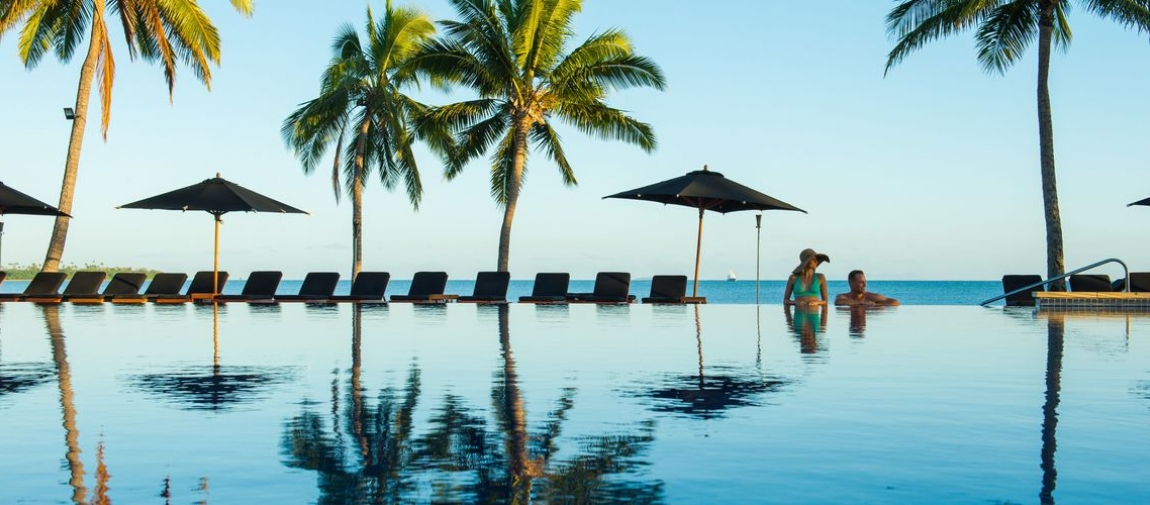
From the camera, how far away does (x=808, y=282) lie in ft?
48.9

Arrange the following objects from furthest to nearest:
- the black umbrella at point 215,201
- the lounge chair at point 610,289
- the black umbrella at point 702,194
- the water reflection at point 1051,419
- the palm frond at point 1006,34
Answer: the palm frond at point 1006,34, the lounge chair at point 610,289, the black umbrella at point 215,201, the black umbrella at point 702,194, the water reflection at point 1051,419

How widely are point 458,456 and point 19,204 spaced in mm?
18439

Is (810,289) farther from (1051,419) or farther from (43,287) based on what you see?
(43,287)

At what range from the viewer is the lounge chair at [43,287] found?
20.0 meters

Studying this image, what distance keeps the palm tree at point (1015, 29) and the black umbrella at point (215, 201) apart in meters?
13.3

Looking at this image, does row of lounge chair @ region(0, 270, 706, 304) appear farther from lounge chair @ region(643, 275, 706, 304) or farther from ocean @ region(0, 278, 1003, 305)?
ocean @ region(0, 278, 1003, 305)

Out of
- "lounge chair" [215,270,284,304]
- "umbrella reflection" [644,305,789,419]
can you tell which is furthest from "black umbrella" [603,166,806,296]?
"umbrella reflection" [644,305,789,419]

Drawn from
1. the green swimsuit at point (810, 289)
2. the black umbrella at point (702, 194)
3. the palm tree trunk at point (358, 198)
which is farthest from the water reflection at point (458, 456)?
the palm tree trunk at point (358, 198)

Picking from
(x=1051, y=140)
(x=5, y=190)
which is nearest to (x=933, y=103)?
(x=1051, y=140)

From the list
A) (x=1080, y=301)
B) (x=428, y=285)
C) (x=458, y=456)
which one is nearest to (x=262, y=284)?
(x=428, y=285)

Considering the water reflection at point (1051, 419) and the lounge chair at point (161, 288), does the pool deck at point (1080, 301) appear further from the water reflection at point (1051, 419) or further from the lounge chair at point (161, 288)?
the lounge chair at point (161, 288)

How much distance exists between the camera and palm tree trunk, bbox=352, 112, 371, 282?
30.7m

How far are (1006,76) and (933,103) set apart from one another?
6.57 m

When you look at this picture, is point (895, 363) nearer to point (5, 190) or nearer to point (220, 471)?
point (220, 471)
